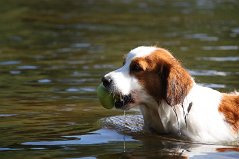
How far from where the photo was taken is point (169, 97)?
825 cm

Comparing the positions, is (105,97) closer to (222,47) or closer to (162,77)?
(162,77)

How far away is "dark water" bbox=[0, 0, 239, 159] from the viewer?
325 inches

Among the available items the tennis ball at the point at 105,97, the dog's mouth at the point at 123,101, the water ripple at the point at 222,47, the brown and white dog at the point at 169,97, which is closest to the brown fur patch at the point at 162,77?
the brown and white dog at the point at 169,97

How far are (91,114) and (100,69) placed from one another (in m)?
4.49

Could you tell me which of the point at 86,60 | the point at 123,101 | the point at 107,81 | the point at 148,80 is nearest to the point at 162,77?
the point at 148,80

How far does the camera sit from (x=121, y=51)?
1738 centimetres

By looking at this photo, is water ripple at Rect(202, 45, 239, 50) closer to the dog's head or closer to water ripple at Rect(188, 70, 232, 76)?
water ripple at Rect(188, 70, 232, 76)

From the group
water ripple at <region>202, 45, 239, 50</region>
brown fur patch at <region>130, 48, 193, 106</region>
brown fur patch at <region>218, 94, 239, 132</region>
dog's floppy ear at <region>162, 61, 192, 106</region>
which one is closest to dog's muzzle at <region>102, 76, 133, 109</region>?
brown fur patch at <region>130, 48, 193, 106</region>

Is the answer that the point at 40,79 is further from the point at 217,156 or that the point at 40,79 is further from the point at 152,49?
the point at 217,156

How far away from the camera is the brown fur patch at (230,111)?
855cm

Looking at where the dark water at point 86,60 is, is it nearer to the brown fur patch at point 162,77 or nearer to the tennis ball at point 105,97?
the tennis ball at point 105,97

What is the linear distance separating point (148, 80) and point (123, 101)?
0.42 metres

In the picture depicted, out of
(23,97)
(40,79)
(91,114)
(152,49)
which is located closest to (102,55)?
(40,79)

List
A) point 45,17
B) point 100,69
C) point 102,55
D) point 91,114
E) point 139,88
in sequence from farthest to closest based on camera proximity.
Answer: point 45,17, point 102,55, point 100,69, point 91,114, point 139,88
